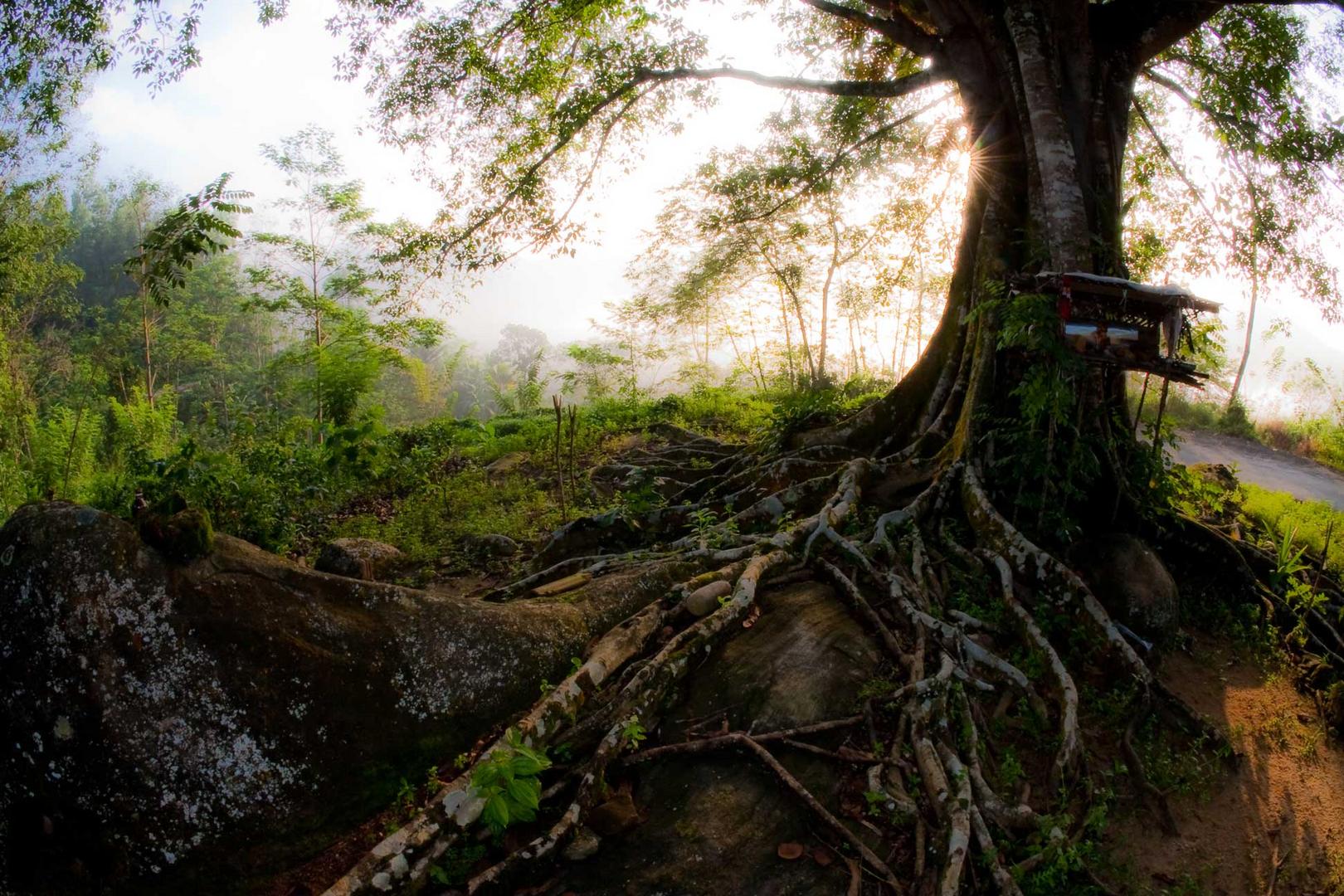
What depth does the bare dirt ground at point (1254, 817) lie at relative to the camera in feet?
10.3

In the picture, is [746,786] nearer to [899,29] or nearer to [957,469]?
[957,469]

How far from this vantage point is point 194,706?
259 cm

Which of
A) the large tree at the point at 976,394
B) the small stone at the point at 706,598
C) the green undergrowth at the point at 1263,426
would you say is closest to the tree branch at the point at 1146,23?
the large tree at the point at 976,394

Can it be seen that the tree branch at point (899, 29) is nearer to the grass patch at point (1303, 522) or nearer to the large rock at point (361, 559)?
the grass patch at point (1303, 522)

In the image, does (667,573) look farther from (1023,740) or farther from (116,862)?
(116,862)

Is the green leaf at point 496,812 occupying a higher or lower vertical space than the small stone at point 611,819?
higher

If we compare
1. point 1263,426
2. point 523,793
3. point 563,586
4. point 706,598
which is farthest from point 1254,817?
point 1263,426

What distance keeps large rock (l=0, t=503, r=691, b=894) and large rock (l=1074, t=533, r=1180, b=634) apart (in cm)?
439

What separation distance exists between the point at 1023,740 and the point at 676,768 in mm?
2000

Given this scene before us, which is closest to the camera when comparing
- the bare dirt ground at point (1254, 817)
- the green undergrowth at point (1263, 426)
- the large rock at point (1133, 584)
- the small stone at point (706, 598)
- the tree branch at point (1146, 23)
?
the bare dirt ground at point (1254, 817)

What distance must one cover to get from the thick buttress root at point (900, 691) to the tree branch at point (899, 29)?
16.5 feet

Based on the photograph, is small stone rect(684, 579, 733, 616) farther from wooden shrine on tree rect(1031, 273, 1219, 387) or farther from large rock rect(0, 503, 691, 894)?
wooden shrine on tree rect(1031, 273, 1219, 387)

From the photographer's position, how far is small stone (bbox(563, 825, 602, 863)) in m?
2.74

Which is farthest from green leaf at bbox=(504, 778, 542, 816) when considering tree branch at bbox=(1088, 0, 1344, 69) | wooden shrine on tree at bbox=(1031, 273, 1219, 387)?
tree branch at bbox=(1088, 0, 1344, 69)
